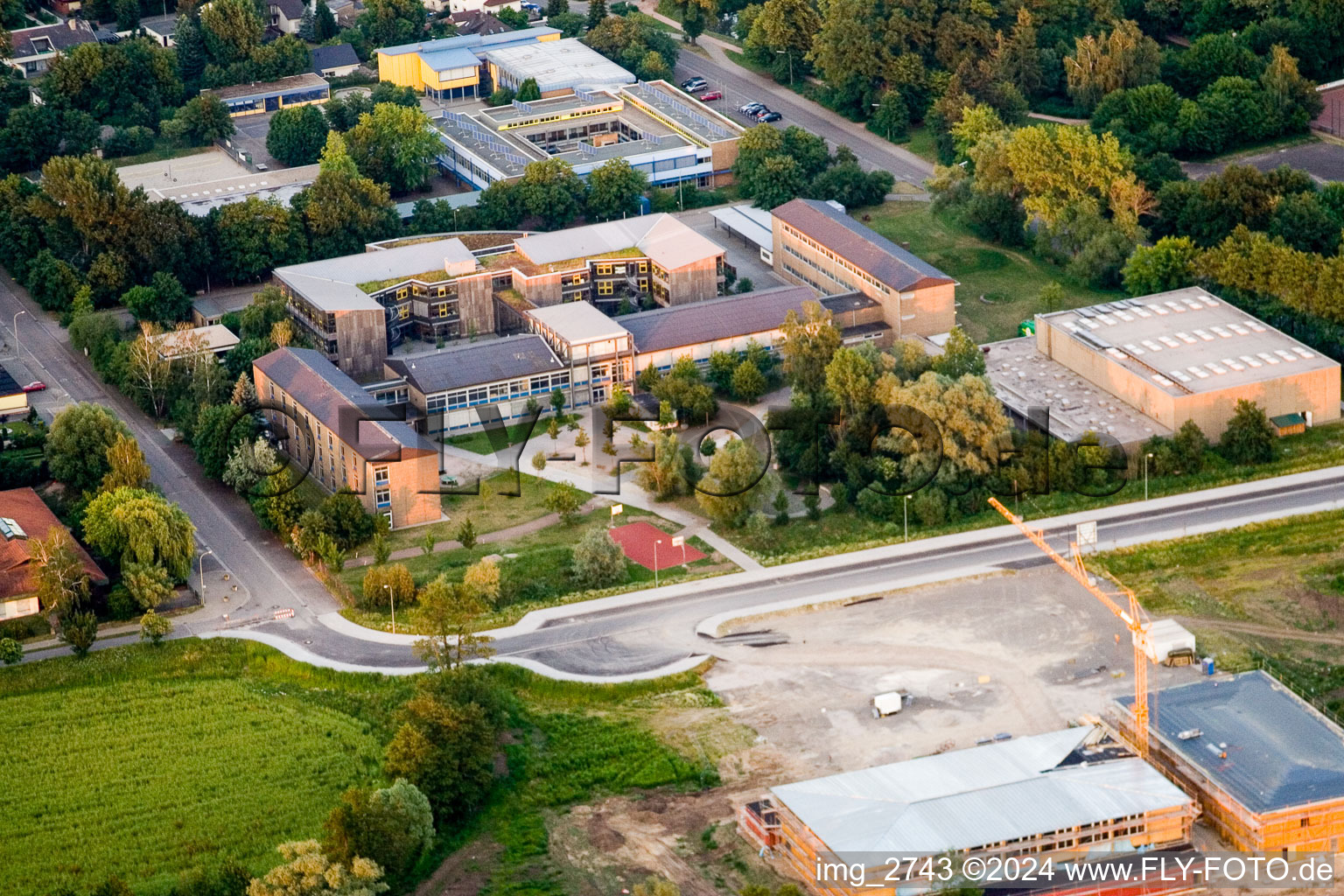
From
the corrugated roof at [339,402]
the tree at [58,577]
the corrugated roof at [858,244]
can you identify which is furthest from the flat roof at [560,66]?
the tree at [58,577]

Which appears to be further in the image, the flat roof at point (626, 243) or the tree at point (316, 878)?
the flat roof at point (626, 243)

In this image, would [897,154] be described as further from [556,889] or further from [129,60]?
[556,889]

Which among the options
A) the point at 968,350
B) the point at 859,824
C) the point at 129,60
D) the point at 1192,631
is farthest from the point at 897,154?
the point at 859,824

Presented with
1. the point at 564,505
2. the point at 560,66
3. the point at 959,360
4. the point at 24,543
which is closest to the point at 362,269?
the point at 564,505

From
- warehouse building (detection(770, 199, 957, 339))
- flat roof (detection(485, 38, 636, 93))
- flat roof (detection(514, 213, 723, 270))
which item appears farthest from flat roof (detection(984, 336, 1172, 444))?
flat roof (detection(485, 38, 636, 93))

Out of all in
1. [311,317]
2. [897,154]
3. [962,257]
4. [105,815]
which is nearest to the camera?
[105,815]

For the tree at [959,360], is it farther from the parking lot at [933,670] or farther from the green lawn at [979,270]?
the parking lot at [933,670]
